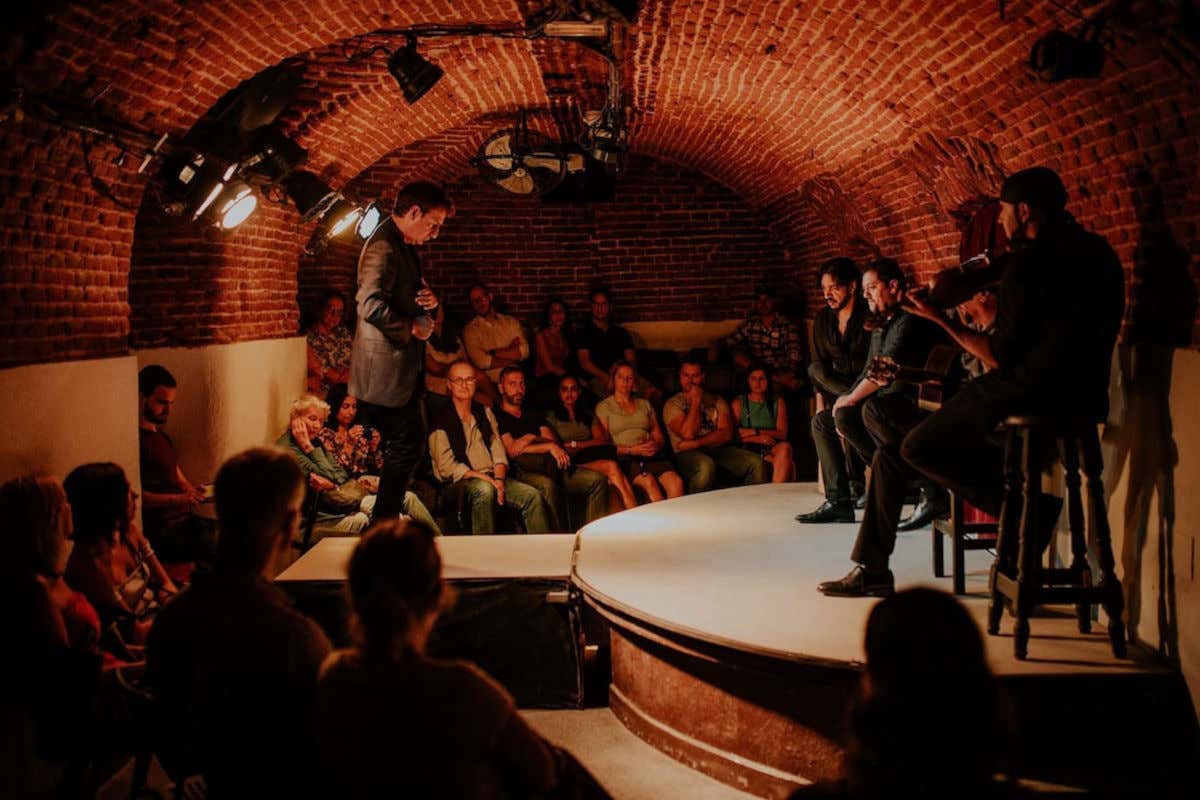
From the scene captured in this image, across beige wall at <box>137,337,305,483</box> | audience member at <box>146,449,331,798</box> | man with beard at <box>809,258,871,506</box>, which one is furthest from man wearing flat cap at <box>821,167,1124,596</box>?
beige wall at <box>137,337,305,483</box>

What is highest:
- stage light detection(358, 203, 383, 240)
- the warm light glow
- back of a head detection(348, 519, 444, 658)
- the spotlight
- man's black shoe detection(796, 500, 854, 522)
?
the spotlight

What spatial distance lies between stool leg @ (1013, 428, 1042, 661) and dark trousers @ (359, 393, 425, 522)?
2828mm

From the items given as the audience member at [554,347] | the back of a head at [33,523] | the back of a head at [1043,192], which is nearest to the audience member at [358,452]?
the audience member at [554,347]

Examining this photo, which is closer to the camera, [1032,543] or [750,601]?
[1032,543]

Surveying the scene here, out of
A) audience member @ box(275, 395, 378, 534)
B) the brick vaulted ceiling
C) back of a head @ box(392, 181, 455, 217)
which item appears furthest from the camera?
audience member @ box(275, 395, 378, 534)

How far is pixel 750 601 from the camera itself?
15.1ft

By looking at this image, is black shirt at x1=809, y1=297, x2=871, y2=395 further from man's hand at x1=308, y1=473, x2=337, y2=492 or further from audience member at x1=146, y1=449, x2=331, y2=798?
audience member at x1=146, y1=449, x2=331, y2=798

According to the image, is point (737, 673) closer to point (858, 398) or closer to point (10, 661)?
point (858, 398)

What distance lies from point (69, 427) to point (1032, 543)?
12.7ft

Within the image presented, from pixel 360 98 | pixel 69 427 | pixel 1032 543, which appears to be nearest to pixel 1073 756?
pixel 1032 543

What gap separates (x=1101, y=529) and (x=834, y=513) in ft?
7.66

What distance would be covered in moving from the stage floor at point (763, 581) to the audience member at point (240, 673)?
2.00 meters

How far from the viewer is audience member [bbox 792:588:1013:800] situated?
71.1 inches

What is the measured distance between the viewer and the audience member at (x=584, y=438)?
830cm
